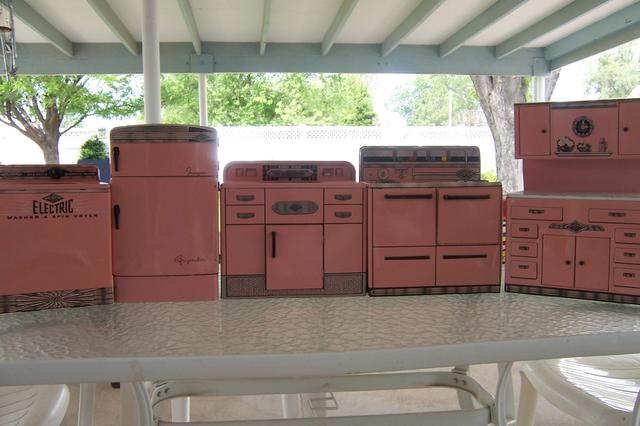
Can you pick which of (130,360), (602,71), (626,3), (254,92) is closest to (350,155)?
(626,3)

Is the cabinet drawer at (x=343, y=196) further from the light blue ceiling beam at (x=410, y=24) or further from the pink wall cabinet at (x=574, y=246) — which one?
the light blue ceiling beam at (x=410, y=24)

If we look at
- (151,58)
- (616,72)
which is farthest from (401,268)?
(616,72)

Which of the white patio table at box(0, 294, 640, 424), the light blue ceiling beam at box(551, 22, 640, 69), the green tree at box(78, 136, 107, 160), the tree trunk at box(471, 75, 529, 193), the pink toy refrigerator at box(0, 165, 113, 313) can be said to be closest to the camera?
the white patio table at box(0, 294, 640, 424)

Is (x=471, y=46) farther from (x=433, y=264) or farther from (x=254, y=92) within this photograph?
(x=254, y=92)

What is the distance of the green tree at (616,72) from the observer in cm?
1500

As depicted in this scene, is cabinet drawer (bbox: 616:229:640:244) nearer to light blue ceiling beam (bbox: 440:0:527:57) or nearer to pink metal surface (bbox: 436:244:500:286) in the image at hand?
pink metal surface (bbox: 436:244:500:286)

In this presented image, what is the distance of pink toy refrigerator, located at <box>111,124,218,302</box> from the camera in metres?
1.37

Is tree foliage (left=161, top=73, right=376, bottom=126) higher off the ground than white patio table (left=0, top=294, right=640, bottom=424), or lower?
higher

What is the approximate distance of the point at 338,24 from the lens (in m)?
4.11

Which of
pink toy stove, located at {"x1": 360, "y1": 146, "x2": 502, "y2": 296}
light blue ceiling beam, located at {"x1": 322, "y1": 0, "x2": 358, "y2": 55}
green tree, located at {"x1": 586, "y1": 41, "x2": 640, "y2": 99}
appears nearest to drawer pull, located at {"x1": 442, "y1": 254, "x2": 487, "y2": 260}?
pink toy stove, located at {"x1": 360, "y1": 146, "x2": 502, "y2": 296}

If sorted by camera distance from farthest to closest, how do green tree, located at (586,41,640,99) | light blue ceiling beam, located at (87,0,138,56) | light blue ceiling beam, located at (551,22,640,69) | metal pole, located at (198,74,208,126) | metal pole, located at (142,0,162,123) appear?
green tree, located at (586,41,640,99)
metal pole, located at (198,74,208,126)
light blue ceiling beam, located at (551,22,640,69)
light blue ceiling beam, located at (87,0,138,56)
metal pole, located at (142,0,162,123)

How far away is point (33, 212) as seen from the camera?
→ 1236mm

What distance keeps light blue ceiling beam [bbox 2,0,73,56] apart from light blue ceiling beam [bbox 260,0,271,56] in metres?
1.74

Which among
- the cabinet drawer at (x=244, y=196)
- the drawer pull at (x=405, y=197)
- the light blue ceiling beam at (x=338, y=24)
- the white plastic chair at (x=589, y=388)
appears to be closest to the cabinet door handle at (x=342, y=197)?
the drawer pull at (x=405, y=197)
